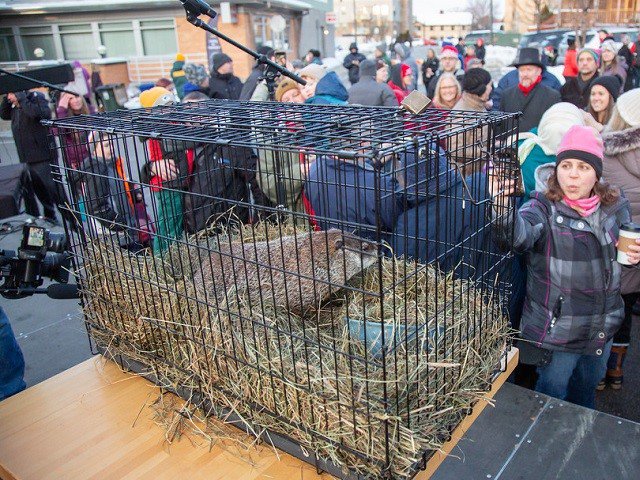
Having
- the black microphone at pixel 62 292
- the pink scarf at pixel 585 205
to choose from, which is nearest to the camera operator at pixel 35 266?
the black microphone at pixel 62 292

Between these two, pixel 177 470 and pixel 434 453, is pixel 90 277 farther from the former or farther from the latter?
pixel 434 453

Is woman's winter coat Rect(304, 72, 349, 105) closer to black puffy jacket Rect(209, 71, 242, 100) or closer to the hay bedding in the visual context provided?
the hay bedding

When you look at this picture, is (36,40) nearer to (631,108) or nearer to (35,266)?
(35,266)

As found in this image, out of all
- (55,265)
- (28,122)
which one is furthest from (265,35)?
(55,265)

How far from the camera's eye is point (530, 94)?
486cm

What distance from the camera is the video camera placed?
2.11 metres

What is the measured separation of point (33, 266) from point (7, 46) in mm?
20963

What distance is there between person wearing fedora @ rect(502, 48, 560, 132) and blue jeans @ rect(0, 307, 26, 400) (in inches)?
162

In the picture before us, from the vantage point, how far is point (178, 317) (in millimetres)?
1849

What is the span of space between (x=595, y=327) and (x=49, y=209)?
19.8ft

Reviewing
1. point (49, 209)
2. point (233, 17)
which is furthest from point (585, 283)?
point (233, 17)

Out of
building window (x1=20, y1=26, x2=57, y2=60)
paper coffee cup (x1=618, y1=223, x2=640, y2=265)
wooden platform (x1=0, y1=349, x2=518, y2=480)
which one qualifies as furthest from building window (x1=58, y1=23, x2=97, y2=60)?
paper coffee cup (x1=618, y1=223, x2=640, y2=265)

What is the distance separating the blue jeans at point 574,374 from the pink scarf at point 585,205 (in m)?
0.63

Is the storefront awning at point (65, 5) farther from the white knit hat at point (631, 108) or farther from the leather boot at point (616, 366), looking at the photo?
the leather boot at point (616, 366)
